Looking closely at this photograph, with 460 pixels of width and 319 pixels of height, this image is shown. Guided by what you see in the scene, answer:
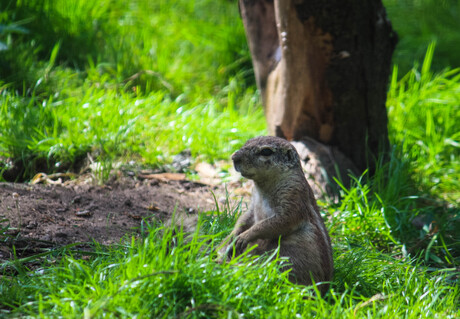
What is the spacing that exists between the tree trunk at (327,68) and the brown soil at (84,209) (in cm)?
121

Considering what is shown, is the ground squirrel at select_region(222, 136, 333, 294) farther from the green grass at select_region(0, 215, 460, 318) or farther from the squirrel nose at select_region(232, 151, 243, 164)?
the green grass at select_region(0, 215, 460, 318)

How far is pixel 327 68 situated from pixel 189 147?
1.67 metres

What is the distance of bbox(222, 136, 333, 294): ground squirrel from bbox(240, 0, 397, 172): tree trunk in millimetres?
1864

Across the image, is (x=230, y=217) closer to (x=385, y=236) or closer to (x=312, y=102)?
(x=385, y=236)

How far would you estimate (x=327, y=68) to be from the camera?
5.34 metres

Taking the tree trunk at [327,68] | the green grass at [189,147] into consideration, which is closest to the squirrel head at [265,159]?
the green grass at [189,147]

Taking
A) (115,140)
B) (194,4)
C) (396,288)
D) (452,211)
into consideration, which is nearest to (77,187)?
(115,140)

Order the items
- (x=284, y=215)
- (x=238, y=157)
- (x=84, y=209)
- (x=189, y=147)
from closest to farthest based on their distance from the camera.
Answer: (x=284, y=215) → (x=238, y=157) → (x=84, y=209) → (x=189, y=147)

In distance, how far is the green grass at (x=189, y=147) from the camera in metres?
2.88

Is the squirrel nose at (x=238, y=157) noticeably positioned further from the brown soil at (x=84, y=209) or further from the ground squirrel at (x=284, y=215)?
the brown soil at (x=84, y=209)

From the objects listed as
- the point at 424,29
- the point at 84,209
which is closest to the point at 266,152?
the point at 84,209

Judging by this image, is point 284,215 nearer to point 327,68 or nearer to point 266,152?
point 266,152

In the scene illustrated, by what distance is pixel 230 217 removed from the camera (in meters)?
4.17

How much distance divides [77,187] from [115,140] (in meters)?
0.69
